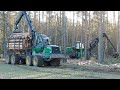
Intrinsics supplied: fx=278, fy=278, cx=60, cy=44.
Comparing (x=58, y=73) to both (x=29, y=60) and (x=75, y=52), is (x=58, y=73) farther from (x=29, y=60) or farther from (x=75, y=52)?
(x=75, y=52)

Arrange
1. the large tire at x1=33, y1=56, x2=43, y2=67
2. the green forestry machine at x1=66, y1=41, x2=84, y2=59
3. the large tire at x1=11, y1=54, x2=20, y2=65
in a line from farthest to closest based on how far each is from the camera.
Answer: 1. the green forestry machine at x1=66, y1=41, x2=84, y2=59
2. the large tire at x1=11, y1=54, x2=20, y2=65
3. the large tire at x1=33, y1=56, x2=43, y2=67

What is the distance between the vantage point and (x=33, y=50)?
21031mm

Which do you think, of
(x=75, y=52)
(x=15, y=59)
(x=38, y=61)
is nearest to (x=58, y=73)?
(x=38, y=61)

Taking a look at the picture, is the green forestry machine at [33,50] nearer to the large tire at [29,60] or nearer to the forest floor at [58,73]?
the large tire at [29,60]

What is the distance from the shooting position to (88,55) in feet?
108

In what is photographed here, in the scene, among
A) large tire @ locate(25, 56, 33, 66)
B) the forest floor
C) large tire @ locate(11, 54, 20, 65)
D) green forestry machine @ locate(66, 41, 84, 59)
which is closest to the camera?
the forest floor

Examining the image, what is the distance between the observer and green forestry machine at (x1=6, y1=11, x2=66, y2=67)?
65.5 feet

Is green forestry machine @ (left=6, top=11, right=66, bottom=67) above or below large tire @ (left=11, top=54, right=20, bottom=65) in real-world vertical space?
above

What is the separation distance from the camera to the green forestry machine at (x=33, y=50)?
65.5 ft

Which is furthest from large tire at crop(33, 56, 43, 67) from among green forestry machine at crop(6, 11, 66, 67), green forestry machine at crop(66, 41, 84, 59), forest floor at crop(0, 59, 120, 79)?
green forestry machine at crop(66, 41, 84, 59)

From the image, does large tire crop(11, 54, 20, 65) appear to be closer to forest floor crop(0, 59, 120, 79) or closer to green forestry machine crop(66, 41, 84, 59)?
forest floor crop(0, 59, 120, 79)
